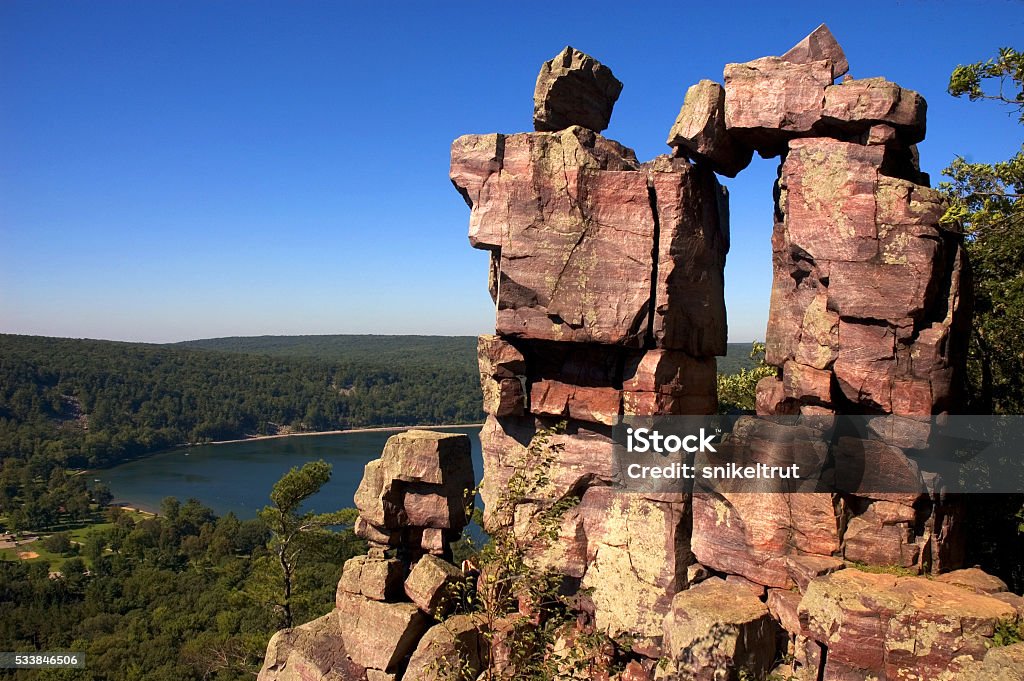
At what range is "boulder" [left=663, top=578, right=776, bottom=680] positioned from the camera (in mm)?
11281

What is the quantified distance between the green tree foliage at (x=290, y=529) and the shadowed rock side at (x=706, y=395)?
711cm

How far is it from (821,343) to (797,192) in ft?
9.04

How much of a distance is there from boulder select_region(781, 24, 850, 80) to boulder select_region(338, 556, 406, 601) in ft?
44.3

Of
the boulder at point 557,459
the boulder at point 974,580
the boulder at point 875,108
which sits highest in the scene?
the boulder at point 875,108

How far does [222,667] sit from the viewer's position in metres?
26.4

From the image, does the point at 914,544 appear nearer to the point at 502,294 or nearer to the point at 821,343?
the point at 821,343

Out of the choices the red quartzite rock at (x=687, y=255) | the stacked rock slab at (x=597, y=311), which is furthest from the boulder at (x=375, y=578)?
the red quartzite rock at (x=687, y=255)

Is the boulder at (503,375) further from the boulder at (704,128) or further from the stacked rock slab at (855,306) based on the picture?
the boulder at (704,128)

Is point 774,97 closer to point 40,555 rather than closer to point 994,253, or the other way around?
point 994,253

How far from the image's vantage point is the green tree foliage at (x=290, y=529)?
23328mm

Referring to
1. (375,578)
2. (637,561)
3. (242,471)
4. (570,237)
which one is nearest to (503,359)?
(570,237)

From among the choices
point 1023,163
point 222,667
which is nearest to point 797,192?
point 1023,163

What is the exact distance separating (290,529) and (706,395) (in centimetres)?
1596

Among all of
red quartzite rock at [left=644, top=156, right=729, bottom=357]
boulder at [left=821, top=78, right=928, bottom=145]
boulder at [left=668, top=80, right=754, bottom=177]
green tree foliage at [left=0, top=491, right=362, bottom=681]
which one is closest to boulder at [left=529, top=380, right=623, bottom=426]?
red quartzite rock at [left=644, top=156, right=729, bottom=357]
